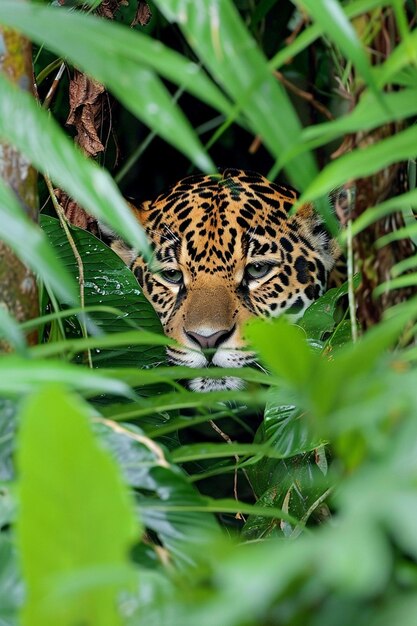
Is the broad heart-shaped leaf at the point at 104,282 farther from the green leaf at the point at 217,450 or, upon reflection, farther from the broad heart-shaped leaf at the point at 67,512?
the broad heart-shaped leaf at the point at 67,512

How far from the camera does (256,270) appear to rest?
3.36 m

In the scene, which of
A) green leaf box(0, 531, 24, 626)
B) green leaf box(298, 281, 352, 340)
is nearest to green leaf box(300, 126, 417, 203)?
green leaf box(0, 531, 24, 626)

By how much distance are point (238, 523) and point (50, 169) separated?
7.40ft

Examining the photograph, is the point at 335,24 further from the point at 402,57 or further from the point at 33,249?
the point at 33,249

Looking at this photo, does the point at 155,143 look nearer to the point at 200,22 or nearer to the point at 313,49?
the point at 313,49

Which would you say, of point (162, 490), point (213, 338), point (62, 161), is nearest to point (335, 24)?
point (62, 161)

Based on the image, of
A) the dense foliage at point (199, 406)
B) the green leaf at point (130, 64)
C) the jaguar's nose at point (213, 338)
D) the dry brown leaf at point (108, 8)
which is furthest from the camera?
the jaguar's nose at point (213, 338)

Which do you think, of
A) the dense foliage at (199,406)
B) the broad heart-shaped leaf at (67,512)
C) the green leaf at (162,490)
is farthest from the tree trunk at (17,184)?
the broad heart-shaped leaf at (67,512)

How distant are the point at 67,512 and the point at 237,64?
44cm

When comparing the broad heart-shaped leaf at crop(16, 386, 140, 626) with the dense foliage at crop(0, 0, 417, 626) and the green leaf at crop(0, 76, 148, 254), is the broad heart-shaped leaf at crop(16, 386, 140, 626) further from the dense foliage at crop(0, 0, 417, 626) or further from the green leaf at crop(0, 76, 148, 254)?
the green leaf at crop(0, 76, 148, 254)

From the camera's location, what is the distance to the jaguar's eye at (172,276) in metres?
3.38

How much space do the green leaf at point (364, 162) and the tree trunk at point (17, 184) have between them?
1.47 feet

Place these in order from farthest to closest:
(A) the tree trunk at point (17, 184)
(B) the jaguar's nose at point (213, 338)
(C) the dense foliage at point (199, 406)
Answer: (B) the jaguar's nose at point (213, 338)
(A) the tree trunk at point (17, 184)
(C) the dense foliage at point (199, 406)

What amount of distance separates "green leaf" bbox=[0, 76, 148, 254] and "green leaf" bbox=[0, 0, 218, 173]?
7 cm
